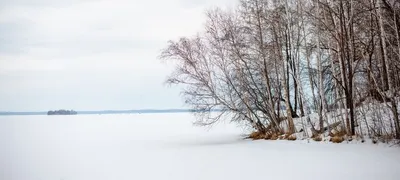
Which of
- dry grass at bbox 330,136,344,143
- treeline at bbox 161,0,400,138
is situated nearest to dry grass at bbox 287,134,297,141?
treeline at bbox 161,0,400,138

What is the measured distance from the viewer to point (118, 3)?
34.1ft

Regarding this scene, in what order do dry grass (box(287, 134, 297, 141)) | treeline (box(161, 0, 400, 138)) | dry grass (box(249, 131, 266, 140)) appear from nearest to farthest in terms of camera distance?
1. dry grass (box(287, 134, 297, 141))
2. treeline (box(161, 0, 400, 138))
3. dry grass (box(249, 131, 266, 140))

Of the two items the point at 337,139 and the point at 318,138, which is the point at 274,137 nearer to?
the point at 318,138

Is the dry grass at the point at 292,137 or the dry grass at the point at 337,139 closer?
the dry grass at the point at 337,139

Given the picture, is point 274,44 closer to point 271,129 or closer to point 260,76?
point 260,76

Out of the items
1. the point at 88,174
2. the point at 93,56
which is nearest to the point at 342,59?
the point at 88,174

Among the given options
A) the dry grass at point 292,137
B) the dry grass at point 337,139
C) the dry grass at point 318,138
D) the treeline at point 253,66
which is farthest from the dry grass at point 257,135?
the dry grass at point 337,139

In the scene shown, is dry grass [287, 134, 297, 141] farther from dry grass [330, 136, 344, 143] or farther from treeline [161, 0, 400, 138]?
dry grass [330, 136, 344, 143]

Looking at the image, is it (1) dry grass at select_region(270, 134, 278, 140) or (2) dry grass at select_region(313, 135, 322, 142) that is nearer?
(2) dry grass at select_region(313, 135, 322, 142)

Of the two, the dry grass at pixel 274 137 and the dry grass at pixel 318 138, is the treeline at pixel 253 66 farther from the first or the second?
the dry grass at pixel 318 138

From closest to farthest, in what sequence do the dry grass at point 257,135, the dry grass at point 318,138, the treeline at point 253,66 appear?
1. the dry grass at point 318,138
2. the treeline at point 253,66
3. the dry grass at point 257,135

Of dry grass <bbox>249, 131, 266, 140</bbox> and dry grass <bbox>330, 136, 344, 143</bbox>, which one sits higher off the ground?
dry grass <bbox>330, 136, 344, 143</bbox>

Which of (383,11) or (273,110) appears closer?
(383,11)

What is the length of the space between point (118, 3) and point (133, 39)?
3.09m
